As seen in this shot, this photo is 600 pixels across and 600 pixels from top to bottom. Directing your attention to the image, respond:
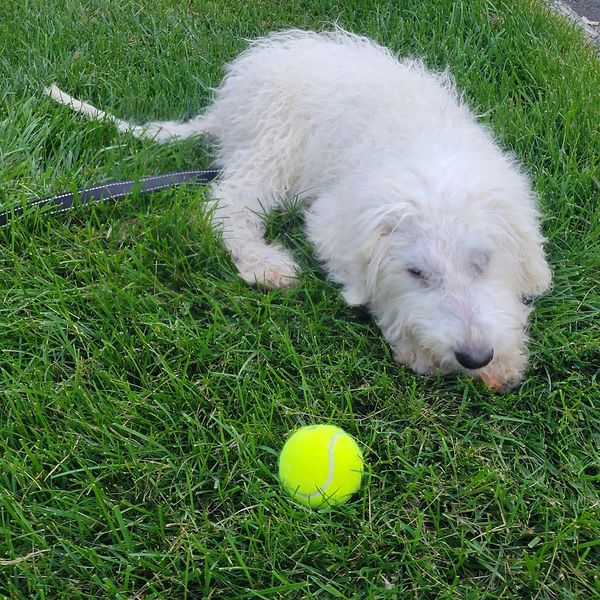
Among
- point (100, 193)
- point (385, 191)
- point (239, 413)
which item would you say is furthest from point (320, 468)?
point (100, 193)

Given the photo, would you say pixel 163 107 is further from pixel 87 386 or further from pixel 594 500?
pixel 594 500

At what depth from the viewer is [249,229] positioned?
3.25 meters

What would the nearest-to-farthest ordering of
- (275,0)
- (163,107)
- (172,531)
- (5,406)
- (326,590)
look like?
1. (326,590)
2. (172,531)
3. (5,406)
4. (163,107)
5. (275,0)

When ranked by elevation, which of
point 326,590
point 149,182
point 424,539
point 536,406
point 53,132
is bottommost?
point 53,132

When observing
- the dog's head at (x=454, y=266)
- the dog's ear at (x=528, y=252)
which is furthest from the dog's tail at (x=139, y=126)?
the dog's ear at (x=528, y=252)

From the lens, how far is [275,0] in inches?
190

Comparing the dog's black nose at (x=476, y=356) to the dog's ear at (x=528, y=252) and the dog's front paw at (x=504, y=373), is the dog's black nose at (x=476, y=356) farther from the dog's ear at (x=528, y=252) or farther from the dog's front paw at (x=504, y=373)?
the dog's ear at (x=528, y=252)

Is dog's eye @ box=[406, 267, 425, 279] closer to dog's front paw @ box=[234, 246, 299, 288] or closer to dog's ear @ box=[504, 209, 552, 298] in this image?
dog's ear @ box=[504, 209, 552, 298]

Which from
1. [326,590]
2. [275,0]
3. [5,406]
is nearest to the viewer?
[326,590]

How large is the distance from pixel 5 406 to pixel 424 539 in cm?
142

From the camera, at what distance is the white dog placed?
237 cm

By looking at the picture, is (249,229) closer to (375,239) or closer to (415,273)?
(375,239)

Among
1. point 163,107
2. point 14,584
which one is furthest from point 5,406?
point 163,107

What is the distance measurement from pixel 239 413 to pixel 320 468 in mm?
412
